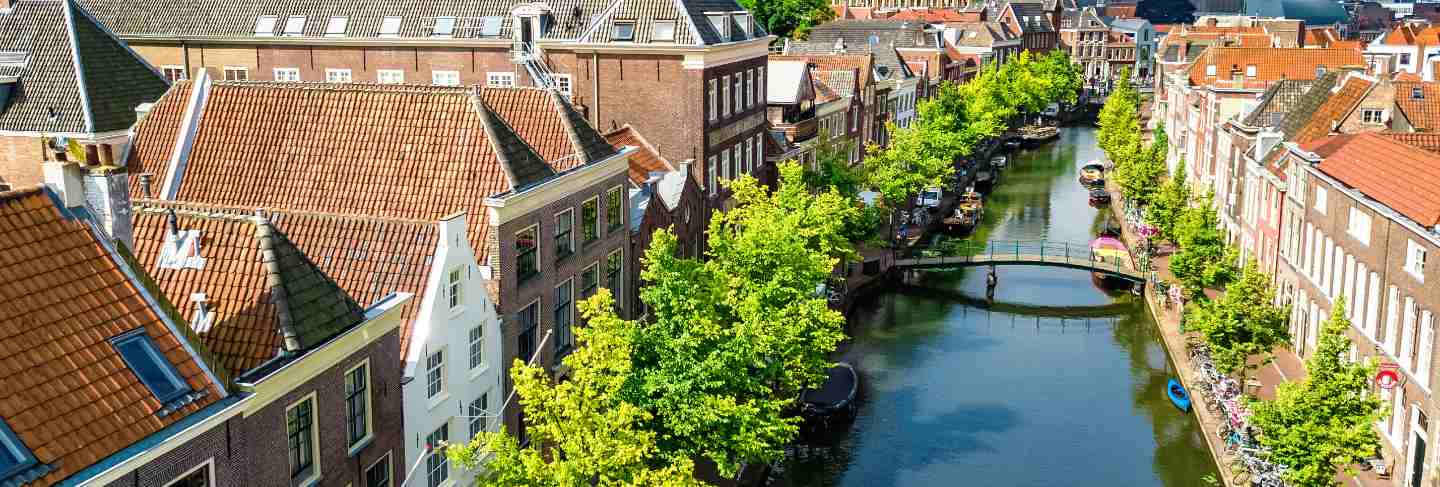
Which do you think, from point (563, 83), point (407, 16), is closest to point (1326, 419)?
point (563, 83)

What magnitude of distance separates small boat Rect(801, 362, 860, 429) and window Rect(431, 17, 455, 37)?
24.1m

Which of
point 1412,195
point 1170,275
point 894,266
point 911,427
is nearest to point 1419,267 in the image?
point 1412,195

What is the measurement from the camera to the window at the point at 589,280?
4391 cm

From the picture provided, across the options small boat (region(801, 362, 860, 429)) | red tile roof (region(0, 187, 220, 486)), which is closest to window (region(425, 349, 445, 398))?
red tile roof (region(0, 187, 220, 486))

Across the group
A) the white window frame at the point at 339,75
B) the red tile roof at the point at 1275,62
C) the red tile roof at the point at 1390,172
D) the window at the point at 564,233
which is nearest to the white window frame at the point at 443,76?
the white window frame at the point at 339,75

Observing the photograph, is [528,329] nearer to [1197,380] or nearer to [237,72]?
[1197,380]

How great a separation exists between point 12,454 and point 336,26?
4934 centimetres

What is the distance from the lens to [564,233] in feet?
137

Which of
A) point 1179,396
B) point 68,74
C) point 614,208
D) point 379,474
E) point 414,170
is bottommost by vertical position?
point 1179,396

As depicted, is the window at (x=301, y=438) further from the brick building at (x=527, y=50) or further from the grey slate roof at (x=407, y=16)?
the grey slate roof at (x=407, y=16)

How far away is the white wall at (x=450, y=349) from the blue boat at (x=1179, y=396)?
34.4m

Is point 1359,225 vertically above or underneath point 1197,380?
above

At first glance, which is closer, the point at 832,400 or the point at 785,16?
the point at 832,400

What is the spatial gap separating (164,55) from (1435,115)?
6366 cm
